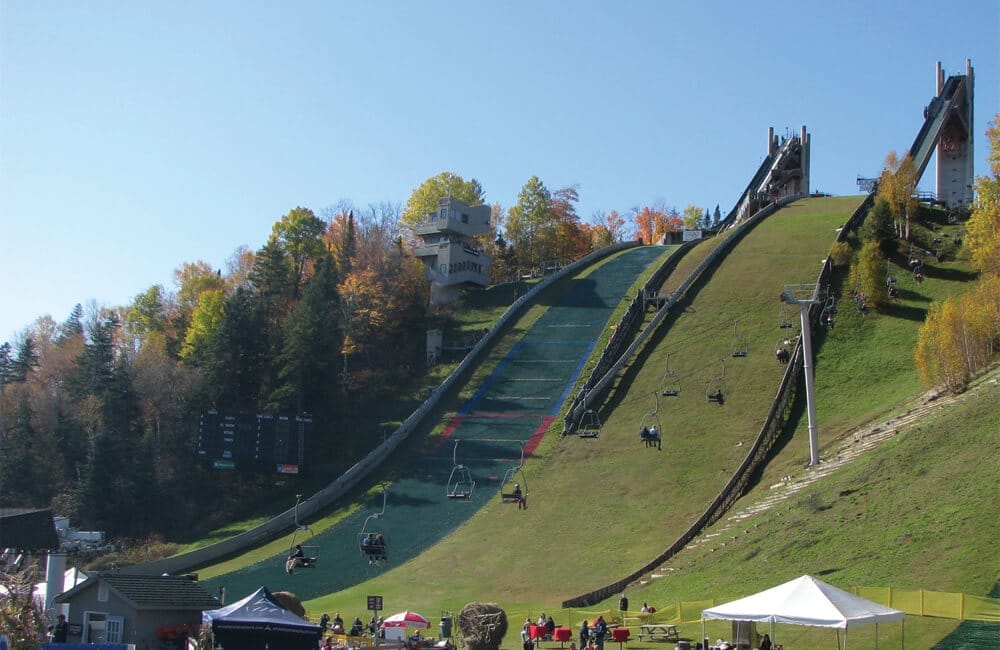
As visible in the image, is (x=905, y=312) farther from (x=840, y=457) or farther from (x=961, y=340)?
(x=840, y=457)

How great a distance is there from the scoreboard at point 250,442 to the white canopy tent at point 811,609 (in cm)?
3468

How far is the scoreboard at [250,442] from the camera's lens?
55625 millimetres

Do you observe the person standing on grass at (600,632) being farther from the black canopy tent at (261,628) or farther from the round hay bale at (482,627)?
the black canopy tent at (261,628)

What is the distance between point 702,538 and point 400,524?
16.0 metres

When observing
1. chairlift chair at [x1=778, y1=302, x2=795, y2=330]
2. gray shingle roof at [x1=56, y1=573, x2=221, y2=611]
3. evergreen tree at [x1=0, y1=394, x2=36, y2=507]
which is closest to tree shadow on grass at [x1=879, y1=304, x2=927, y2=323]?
chairlift chair at [x1=778, y1=302, x2=795, y2=330]

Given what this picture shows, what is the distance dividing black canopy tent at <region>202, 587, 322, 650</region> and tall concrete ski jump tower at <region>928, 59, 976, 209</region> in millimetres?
86880

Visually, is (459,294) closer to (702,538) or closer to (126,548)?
→ (126,548)

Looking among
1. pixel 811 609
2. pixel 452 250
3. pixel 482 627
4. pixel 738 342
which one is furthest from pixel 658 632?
pixel 452 250

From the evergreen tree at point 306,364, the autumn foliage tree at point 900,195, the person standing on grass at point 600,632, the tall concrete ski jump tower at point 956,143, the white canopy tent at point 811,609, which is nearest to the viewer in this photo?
the white canopy tent at point 811,609

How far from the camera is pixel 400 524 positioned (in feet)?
174

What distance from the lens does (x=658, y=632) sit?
31.4 meters

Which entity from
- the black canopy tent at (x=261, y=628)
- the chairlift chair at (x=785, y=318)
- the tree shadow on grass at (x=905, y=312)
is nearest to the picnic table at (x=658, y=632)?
the black canopy tent at (x=261, y=628)

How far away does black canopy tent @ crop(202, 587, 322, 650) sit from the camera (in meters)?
25.3

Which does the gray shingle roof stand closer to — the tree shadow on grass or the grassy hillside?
the grassy hillside
